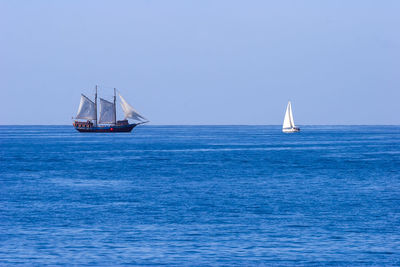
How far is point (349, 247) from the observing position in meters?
27.3

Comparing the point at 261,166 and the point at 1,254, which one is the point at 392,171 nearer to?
the point at 261,166

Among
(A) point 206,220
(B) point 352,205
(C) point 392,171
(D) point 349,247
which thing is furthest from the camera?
(C) point 392,171

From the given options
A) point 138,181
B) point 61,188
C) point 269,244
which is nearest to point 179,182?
point 138,181

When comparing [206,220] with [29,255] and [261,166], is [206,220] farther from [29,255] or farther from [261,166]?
[261,166]

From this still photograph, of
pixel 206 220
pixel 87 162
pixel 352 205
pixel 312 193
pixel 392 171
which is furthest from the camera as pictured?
pixel 87 162

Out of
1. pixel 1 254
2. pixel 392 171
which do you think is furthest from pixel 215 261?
pixel 392 171

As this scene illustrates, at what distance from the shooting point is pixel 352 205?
40.1 metres

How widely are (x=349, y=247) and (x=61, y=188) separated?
98.4ft

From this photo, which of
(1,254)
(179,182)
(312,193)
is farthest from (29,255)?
(179,182)

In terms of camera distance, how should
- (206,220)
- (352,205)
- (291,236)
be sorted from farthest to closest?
(352,205) < (206,220) < (291,236)

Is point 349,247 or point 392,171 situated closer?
point 349,247

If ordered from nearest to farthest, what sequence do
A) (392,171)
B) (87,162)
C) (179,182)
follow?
(179,182) < (392,171) < (87,162)

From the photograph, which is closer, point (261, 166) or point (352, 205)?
point (352, 205)

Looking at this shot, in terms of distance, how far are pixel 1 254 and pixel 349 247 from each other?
45.7ft
